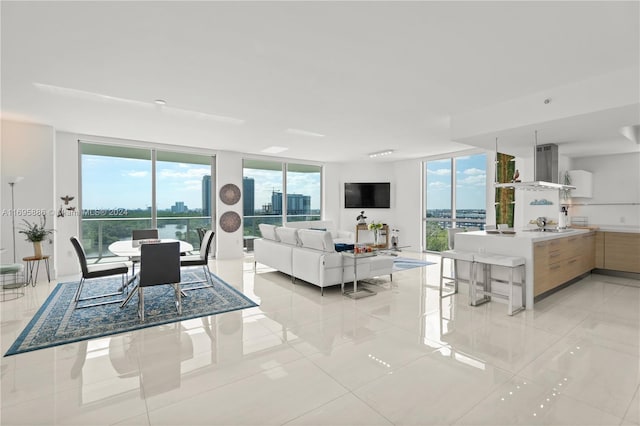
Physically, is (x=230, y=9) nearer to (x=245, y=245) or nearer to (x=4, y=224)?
(x=4, y=224)

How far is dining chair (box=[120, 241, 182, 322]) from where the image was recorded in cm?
361

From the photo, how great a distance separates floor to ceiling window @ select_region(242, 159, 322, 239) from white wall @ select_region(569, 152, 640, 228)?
654 centimetres

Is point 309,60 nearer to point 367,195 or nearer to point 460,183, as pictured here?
point 460,183

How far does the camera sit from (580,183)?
241 inches

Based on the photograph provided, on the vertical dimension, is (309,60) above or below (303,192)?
above

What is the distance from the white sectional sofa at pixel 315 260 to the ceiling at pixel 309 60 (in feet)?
6.33

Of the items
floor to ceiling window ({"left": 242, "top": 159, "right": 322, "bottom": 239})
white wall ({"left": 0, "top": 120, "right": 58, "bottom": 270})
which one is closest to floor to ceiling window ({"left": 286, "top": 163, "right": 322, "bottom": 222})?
floor to ceiling window ({"left": 242, "top": 159, "right": 322, "bottom": 239})

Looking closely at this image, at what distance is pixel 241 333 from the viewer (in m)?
3.24

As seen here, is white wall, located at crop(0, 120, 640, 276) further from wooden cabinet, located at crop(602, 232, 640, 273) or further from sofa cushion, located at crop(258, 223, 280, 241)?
sofa cushion, located at crop(258, 223, 280, 241)

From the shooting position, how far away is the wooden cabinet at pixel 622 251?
5359mm

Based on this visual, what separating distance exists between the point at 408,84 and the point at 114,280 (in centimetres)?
565

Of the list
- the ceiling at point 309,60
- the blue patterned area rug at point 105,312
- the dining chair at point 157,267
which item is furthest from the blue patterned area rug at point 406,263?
the dining chair at point 157,267

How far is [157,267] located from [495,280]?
14.7 ft

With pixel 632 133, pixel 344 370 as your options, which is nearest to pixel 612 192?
pixel 632 133
